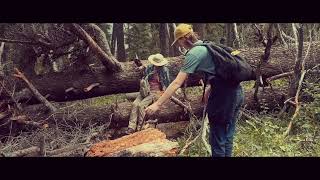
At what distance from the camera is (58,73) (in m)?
9.07

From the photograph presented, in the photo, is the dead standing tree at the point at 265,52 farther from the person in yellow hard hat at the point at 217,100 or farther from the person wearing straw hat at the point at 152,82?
the person in yellow hard hat at the point at 217,100

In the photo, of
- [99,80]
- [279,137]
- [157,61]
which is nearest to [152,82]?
[157,61]

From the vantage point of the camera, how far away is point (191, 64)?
4.45 m

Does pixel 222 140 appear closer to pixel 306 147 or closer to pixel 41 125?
pixel 306 147

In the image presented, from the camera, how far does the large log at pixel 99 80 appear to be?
884 centimetres

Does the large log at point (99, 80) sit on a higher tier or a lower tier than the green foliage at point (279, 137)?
higher

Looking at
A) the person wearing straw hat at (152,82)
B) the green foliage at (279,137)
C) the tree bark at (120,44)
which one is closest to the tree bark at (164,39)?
the tree bark at (120,44)

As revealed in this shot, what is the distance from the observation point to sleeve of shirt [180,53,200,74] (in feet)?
14.5

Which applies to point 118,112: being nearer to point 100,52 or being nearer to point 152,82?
point 152,82

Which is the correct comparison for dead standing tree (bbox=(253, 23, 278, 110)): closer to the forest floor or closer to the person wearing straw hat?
the forest floor

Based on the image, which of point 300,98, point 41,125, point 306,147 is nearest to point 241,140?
point 306,147

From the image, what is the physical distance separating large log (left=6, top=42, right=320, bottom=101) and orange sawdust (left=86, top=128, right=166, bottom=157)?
101 inches

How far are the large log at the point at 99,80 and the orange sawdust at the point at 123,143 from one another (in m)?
2.57
